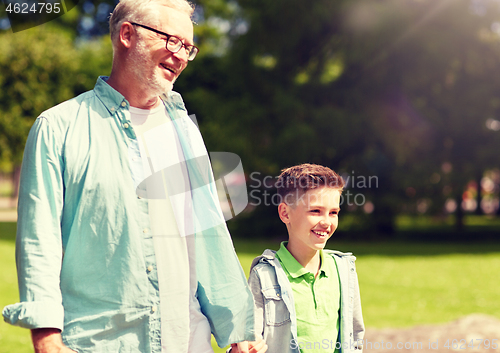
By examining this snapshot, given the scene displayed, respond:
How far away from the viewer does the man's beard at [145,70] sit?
2.19 meters

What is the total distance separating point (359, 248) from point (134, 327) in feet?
50.3

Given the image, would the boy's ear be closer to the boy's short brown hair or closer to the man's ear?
the boy's short brown hair

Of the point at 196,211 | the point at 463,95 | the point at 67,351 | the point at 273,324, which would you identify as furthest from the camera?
the point at 463,95

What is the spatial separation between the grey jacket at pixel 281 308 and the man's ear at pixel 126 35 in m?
1.25

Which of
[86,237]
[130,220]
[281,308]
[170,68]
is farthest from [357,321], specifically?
[170,68]

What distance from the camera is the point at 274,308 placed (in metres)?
2.46

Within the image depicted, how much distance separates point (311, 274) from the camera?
2574 mm

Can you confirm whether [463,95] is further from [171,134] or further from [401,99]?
[171,134]

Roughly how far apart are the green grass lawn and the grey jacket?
4.06 m

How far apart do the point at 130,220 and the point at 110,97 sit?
0.57 meters

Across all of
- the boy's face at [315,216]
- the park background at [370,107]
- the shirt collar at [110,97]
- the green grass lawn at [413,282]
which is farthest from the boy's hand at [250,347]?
the park background at [370,107]

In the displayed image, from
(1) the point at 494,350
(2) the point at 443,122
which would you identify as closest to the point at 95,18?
(2) the point at 443,122

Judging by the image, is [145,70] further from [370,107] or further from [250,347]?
[370,107]

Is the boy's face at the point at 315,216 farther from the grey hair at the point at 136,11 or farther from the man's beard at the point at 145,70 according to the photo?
the grey hair at the point at 136,11
